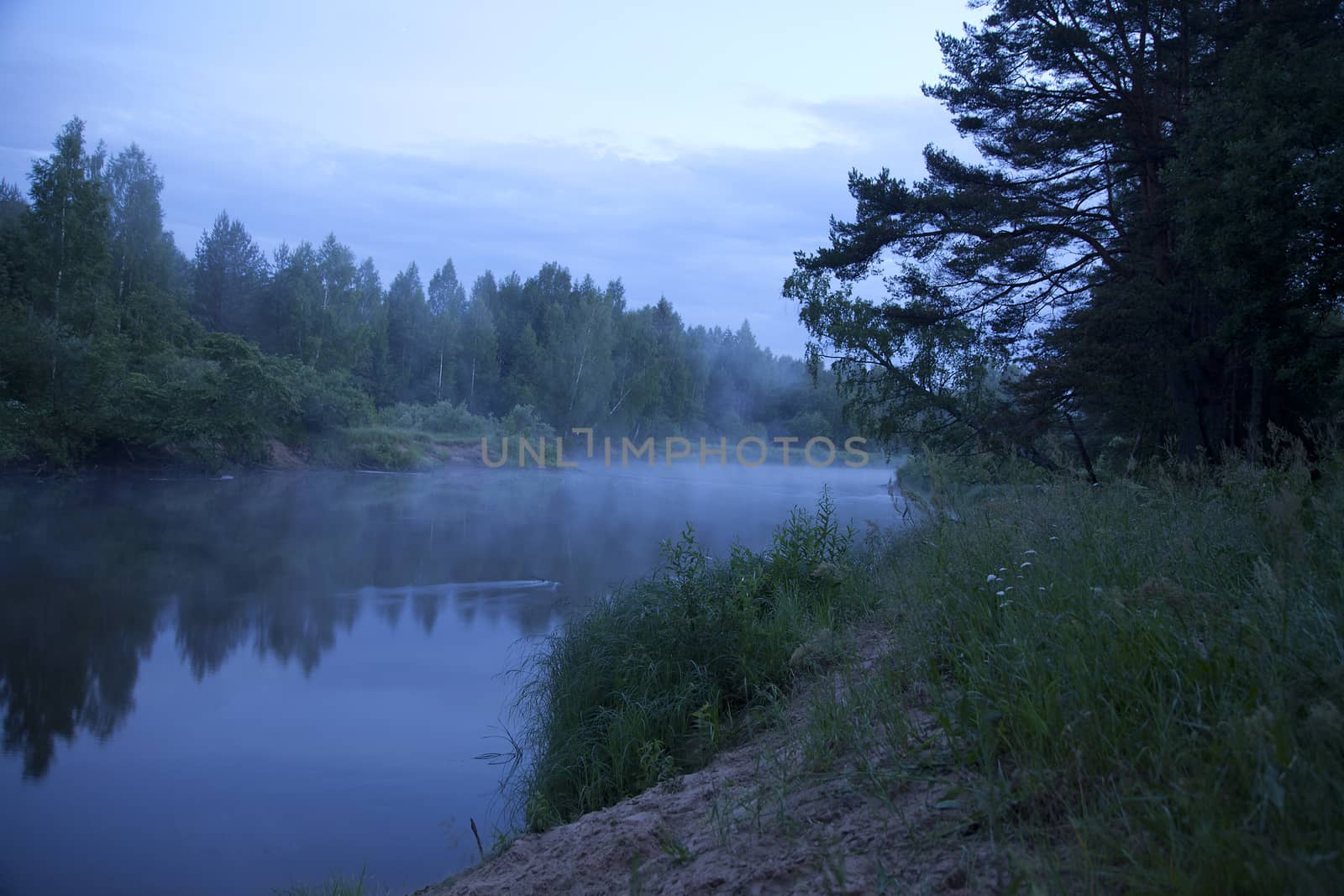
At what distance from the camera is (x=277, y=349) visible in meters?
50.8

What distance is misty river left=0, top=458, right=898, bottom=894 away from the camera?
621cm

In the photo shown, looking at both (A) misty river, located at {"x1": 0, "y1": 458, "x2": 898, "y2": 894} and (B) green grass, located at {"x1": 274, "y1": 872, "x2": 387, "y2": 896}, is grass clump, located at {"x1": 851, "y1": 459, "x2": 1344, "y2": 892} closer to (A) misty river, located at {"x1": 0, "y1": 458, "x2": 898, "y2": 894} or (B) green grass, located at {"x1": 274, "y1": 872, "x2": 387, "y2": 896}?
(B) green grass, located at {"x1": 274, "y1": 872, "x2": 387, "y2": 896}

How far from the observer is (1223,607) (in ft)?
9.96

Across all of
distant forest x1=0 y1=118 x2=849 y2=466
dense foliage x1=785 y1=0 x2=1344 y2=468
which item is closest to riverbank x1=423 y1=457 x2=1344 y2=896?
dense foliage x1=785 y1=0 x2=1344 y2=468

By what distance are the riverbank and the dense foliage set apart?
16.0ft

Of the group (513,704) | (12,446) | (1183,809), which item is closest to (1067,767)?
(1183,809)

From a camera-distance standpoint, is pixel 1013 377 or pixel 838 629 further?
pixel 1013 377

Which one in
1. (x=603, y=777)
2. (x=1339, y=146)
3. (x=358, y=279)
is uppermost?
(x=358, y=279)

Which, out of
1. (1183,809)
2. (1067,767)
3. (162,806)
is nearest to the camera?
(1183,809)

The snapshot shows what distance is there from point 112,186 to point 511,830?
56057 mm

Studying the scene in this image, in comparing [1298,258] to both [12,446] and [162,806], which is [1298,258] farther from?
[12,446]

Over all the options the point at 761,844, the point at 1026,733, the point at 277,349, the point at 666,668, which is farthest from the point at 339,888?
the point at 277,349

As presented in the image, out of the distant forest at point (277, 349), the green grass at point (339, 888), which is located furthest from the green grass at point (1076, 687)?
the distant forest at point (277, 349)

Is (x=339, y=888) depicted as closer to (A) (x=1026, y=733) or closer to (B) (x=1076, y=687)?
(A) (x=1026, y=733)
